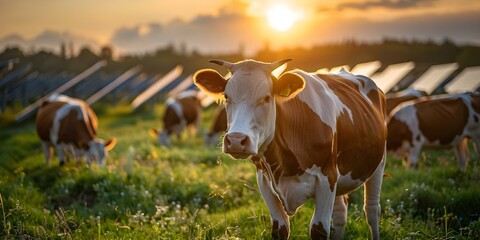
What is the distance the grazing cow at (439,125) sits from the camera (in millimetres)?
9828

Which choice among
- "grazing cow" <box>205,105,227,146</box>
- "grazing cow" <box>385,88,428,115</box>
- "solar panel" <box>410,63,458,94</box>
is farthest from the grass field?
"solar panel" <box>410,63,458,94</box>

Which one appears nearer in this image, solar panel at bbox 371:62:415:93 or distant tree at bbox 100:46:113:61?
solar panel at bbox 371:62:415:93

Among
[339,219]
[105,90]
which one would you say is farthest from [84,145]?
[105,90]

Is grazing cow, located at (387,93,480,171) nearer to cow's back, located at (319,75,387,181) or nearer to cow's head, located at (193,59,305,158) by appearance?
cow's back, located at (319,75,387,181)

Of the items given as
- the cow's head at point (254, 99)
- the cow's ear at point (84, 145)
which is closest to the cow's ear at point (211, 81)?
the cow's head at point (254, 99)

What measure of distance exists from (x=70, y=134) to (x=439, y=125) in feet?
25.6

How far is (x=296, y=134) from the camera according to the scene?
3.97 metres

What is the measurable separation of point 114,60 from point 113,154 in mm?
60347

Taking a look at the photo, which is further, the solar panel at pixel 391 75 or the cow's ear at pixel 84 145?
the solar panel at pixel 391 75

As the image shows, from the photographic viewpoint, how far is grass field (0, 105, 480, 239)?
192 inches

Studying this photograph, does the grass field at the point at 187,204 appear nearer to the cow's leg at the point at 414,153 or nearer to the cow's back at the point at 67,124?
the cow's leg at the point at 414,153

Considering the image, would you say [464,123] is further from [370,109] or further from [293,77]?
[293,77]

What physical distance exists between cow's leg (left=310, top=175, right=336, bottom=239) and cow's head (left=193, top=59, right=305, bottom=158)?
2.01ft

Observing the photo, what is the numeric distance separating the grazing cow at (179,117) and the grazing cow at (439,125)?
9.29 m
